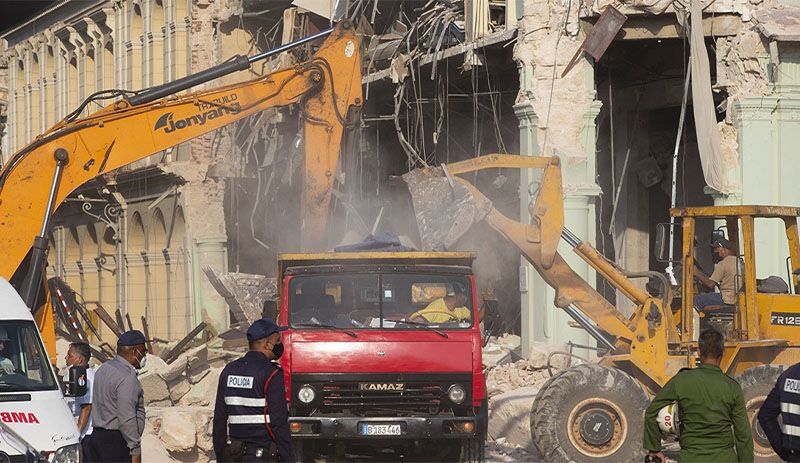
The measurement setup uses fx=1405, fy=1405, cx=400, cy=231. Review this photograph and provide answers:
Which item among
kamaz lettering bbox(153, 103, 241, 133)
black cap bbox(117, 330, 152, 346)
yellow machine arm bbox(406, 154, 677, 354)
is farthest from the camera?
kamaz lettering bbox(153, 103, 241, 133)

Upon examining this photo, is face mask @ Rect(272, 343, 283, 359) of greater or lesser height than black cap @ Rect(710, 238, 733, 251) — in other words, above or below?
below

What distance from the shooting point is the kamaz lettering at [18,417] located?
969 cm

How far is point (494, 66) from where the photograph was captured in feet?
82.5

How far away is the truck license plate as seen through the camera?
1325 centimetres

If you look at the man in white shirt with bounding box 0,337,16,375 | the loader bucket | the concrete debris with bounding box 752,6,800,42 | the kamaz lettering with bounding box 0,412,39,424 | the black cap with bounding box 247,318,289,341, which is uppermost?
the concrete debris with bounding box 752,6,800,42

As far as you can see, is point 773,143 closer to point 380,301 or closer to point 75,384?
point 380,301

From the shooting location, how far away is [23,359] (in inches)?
424

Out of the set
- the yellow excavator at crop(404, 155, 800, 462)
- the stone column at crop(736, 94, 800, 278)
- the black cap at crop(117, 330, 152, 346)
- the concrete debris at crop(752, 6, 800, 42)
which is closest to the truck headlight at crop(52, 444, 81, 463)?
the black cap at crop(117, 330, 152, 346)

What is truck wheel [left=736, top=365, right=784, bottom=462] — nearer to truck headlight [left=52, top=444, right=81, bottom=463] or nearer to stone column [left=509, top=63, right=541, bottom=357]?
truck headlight [left=52, top=444, right=81, bottom=463]

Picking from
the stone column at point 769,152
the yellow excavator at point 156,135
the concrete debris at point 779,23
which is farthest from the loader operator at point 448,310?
the concrete debris at point 779,23

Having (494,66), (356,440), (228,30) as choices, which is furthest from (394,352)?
(228,30)

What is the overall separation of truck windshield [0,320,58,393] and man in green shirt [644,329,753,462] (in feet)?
15.1

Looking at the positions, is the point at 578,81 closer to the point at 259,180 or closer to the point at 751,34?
the point at 751,34

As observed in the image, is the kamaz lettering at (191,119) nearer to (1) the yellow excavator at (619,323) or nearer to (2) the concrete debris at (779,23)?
(1) the yellow excavator at (619,323)
